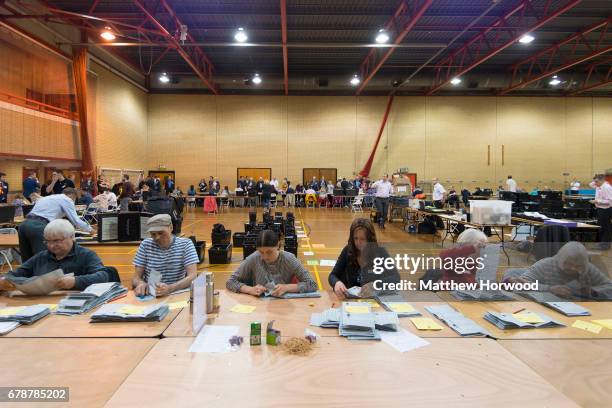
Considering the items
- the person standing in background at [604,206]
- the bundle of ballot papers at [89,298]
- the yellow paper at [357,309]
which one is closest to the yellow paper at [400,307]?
the yellow paper at [357,309]


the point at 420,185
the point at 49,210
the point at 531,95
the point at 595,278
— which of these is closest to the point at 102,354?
the point at 595,278

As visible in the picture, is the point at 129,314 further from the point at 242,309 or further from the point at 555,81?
the point at 555,81

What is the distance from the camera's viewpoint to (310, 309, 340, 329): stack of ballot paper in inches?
80.6

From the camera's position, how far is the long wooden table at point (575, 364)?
4.67 feet

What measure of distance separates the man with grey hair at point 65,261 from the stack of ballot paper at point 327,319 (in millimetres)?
1731

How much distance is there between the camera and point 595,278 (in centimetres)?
272

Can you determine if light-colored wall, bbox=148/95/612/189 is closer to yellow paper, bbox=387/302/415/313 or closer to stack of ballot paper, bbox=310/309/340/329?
yellow paper, bbox=387/302/415/313

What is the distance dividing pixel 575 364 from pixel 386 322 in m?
0.85

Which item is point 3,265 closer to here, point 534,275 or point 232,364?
point 232,364

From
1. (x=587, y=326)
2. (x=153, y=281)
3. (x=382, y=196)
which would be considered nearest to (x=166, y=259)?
(x=153, y=281)

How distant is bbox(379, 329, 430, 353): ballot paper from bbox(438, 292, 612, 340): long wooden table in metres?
0.43

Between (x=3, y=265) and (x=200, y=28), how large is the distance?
962 cm

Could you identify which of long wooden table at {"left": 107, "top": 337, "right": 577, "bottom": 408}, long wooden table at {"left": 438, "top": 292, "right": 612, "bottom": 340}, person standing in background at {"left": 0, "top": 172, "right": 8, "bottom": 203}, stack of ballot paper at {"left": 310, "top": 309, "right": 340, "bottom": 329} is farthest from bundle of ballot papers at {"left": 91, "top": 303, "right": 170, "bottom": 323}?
person standing in background at {"left": 0, "top": 172, "right": 8, "bottom": 203}

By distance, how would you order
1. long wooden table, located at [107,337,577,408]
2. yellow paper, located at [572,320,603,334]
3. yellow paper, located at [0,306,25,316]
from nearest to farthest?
long wooden table, located at [107,337,577,408] < yellow paper, located at [572,320,603,334] < yellow paper, located at [0,306,25,316]
